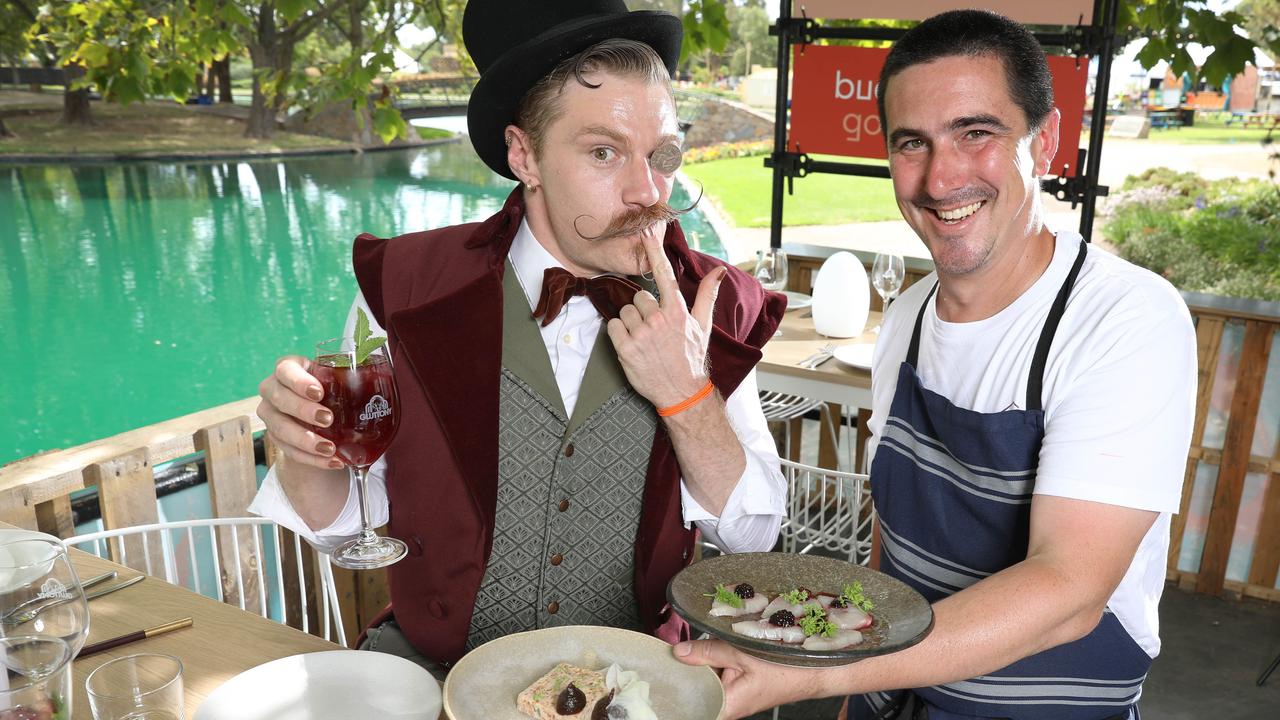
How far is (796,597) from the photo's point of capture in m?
1.23

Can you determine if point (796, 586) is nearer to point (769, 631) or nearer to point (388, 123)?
point (769, 631)

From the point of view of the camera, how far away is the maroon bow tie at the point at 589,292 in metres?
1.59

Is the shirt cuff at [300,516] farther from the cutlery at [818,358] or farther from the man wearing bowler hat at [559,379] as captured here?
the cutlery at [818,358]

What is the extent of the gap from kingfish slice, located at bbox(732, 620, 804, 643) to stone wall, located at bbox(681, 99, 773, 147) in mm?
16134

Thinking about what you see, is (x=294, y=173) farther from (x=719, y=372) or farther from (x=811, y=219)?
(x=719, y=372)

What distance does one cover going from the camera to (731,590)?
126cm

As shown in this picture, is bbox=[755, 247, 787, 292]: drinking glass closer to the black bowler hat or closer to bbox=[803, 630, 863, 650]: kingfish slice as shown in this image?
the black bowler hat

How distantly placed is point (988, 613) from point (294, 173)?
19.3m

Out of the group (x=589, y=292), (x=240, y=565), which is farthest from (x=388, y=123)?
(x=589, y=292)

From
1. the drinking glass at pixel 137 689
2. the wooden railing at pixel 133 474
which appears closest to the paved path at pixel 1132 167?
the wooden railing at pixel 133 474

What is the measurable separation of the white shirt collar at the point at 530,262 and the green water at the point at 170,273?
28.9ft

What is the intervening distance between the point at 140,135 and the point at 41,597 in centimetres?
2242

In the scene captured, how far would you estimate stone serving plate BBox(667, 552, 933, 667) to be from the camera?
3.44 feet

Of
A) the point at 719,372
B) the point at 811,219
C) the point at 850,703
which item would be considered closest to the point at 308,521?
the point at 719,372
